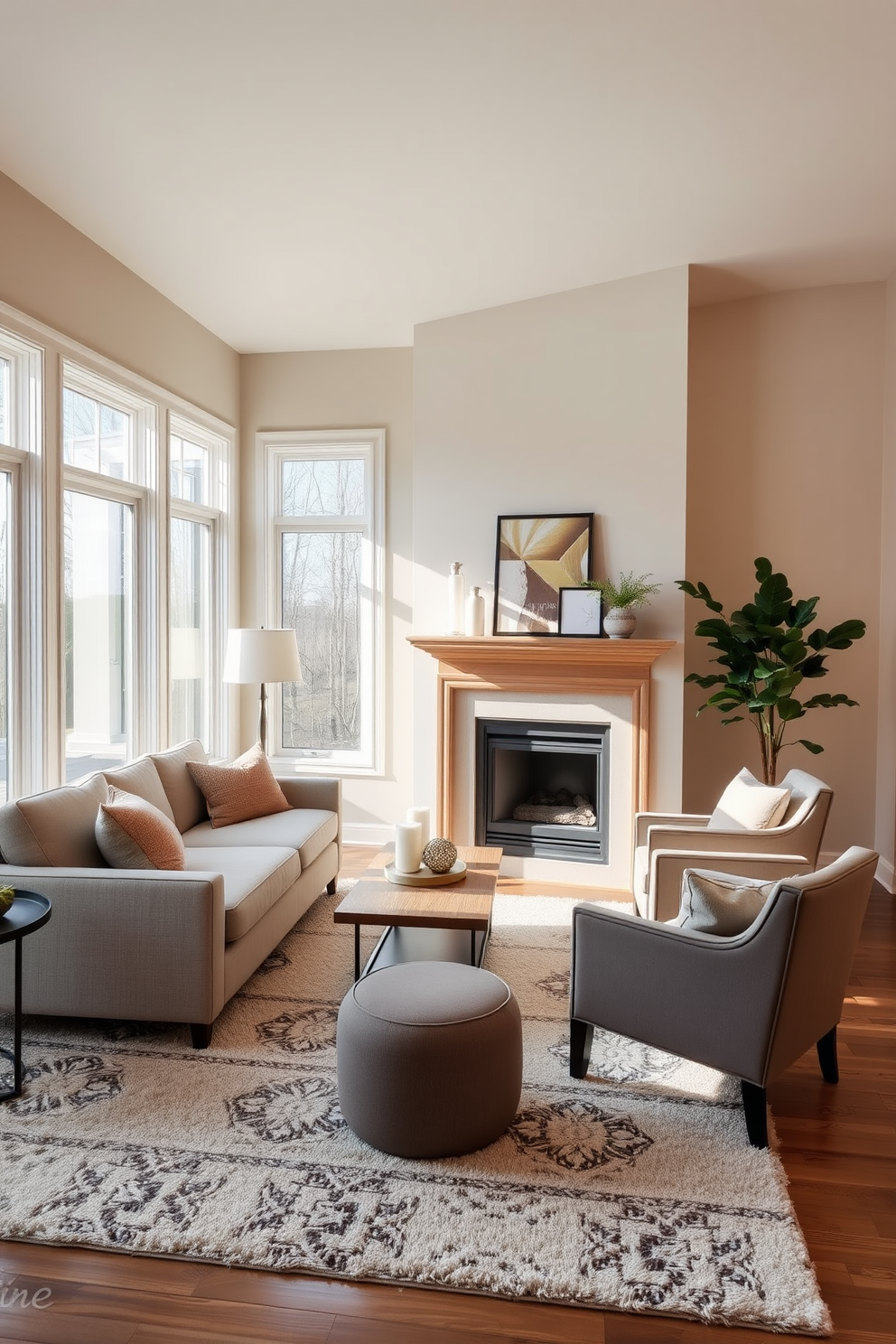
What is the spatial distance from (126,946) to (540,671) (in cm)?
273

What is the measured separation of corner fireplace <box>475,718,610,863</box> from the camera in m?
4.96

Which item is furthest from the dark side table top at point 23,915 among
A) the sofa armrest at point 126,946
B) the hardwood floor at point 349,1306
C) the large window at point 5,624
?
the large window at point 5,624

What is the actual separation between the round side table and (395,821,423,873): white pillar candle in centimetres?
128

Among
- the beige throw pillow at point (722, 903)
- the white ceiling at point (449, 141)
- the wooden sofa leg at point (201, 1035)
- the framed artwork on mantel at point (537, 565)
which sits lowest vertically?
the wooden sofa leg at point (201, 1035)

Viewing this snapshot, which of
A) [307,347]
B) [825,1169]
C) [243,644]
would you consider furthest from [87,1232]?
[307,347]

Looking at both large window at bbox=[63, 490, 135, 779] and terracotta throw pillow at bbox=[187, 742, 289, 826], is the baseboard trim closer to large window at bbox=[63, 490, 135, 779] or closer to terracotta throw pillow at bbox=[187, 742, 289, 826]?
terracotta throw pillow at bbox=[187, 742, 289, 826]

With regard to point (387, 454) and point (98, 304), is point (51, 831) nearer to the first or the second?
point (98, 304)

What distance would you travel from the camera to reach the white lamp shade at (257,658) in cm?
486

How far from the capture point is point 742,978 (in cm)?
235

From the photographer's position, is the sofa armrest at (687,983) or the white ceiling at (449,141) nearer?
the sofa armrest at (687,983)

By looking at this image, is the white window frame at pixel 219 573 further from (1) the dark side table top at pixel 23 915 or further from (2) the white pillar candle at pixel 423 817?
(1) the dark side table top at pixel 23 915

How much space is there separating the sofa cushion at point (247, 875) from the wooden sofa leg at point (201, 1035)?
288 millimetres

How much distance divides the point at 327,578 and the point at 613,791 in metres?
2.33

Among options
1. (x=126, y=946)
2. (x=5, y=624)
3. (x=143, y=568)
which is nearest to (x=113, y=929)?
(x=126, y=946)
